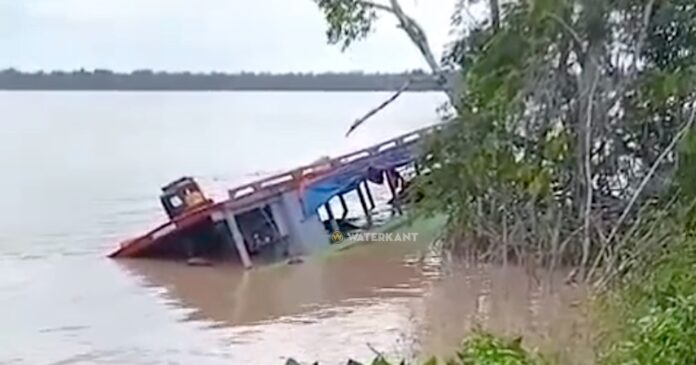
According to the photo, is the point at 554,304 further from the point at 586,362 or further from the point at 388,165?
the point at 388,165

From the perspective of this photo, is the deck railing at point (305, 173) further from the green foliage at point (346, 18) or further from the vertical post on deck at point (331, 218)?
the green foliage at point (346, 18)

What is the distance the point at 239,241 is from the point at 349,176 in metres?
2.76

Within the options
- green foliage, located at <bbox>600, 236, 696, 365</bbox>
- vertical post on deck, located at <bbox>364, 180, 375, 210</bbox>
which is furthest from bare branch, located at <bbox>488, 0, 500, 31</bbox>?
vertical post on deck, located at <bbox>364, 180, 375, 210</bbox>

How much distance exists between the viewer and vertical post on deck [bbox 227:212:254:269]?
14305 mm

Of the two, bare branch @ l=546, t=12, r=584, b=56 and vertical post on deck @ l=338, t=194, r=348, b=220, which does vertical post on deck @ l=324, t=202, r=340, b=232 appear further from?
bare branch @ l=546, t=12, r=584, b=56

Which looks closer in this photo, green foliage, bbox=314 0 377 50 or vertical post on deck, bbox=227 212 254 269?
green foliage, bbox=314 0 377 50

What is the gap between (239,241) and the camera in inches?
568

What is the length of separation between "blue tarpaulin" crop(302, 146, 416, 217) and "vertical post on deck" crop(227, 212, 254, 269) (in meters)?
1.23

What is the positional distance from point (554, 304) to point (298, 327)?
223cm

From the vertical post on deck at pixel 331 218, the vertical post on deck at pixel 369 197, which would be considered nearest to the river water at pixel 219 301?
the vertical post on deck at pixel 331 218

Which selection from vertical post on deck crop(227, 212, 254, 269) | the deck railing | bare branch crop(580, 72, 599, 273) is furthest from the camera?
the deck railing

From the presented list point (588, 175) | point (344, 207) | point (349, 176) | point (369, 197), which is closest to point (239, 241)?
point (349, 176)

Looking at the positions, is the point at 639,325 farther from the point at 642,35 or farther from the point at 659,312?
the point at 642,35

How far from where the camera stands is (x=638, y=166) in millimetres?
10469
